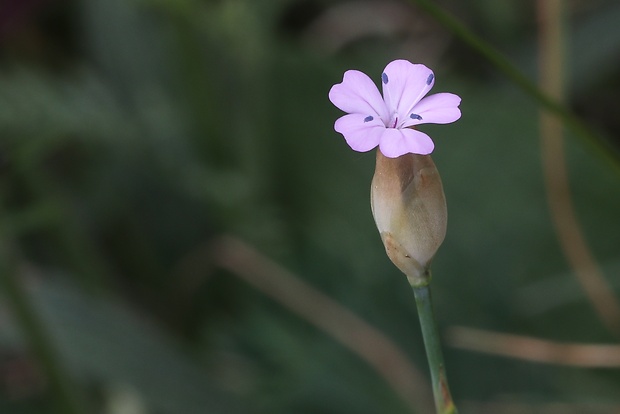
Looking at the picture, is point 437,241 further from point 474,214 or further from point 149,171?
point 149,171

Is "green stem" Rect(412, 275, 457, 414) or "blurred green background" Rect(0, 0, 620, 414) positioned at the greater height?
"blurred green background" Rect(0, 0, 620, 414)

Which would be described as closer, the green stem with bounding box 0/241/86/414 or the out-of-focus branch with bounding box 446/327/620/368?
the green stem with bounding box 0/241/86/414

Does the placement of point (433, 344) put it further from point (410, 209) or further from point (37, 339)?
point (37, 339)

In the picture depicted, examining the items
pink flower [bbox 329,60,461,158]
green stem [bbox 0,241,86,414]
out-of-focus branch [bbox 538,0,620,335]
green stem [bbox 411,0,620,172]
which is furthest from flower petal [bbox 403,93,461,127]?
out-of-focus branch [bbox 538,0,620,335]

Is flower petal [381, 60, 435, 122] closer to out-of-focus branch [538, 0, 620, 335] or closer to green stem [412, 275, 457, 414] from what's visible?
green stem [412, 275, 457, 414]

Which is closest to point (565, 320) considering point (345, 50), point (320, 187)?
point (320, 187)

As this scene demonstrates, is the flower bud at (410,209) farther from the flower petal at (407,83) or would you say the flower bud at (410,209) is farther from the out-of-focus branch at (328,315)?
the out-of-focus branch at (328,315)

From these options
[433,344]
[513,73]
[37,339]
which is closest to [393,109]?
[433,344]

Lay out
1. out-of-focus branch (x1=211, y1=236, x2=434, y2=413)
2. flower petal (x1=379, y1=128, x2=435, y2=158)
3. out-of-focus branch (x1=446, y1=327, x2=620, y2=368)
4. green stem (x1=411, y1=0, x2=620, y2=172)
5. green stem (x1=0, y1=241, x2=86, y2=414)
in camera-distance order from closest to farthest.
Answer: flower petal (x1=379, y1=128, x2=435, y2=158) → green stem (x1=411, y1=0, x2=620, y2=172) → green stem (x1=0, y1=241, x2=86, y2=414) → out-of-focus branch (x1=446, y1=327, x2=620, y2=368) → out-of-focus branch (x1=211, y1=236, x2=434, y2=413)
